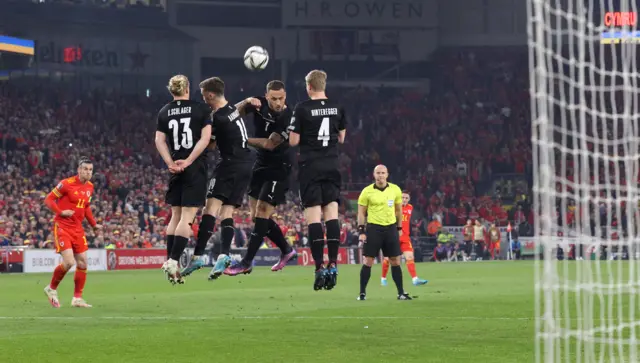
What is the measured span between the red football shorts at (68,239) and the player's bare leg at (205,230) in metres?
6.37

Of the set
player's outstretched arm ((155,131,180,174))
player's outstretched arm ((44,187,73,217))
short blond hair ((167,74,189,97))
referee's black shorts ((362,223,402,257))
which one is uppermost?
short blond hair ((167,74,189,97))

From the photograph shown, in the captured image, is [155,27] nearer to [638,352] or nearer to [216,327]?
[216,327]

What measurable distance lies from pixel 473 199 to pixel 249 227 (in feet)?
46.8

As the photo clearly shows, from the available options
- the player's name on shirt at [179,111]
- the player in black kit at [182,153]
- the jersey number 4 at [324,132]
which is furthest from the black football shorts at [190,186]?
the jersey number 4 at [324,132]

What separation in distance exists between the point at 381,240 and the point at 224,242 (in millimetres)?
7251

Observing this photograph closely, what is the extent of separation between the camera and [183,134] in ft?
43.9

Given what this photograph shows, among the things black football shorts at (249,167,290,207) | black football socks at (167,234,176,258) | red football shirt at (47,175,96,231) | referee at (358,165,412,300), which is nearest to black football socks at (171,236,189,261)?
black football socks at (167,234,176,258)

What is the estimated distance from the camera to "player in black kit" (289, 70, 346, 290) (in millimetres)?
13320

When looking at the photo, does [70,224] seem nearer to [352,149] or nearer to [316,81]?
[316,81]

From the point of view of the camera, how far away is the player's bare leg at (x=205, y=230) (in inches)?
540

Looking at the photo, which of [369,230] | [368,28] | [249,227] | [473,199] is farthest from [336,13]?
[369,230]

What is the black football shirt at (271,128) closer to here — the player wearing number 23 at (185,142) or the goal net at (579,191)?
the player wearing number 23 at (185,142)

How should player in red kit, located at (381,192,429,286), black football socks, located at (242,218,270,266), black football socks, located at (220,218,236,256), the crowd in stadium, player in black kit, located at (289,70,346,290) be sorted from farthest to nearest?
the crowd in stadium → player in red kit, located at (381,192,429,286) → black football socks, located at (242,218,270,266) → black football socks, located at (220,218,236,256) → player in black kit, located at (289,70,346,290)

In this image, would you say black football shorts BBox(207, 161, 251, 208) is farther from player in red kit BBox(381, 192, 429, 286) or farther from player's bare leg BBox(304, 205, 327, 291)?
player in red kit BBox(381, 192, 429, 286)
